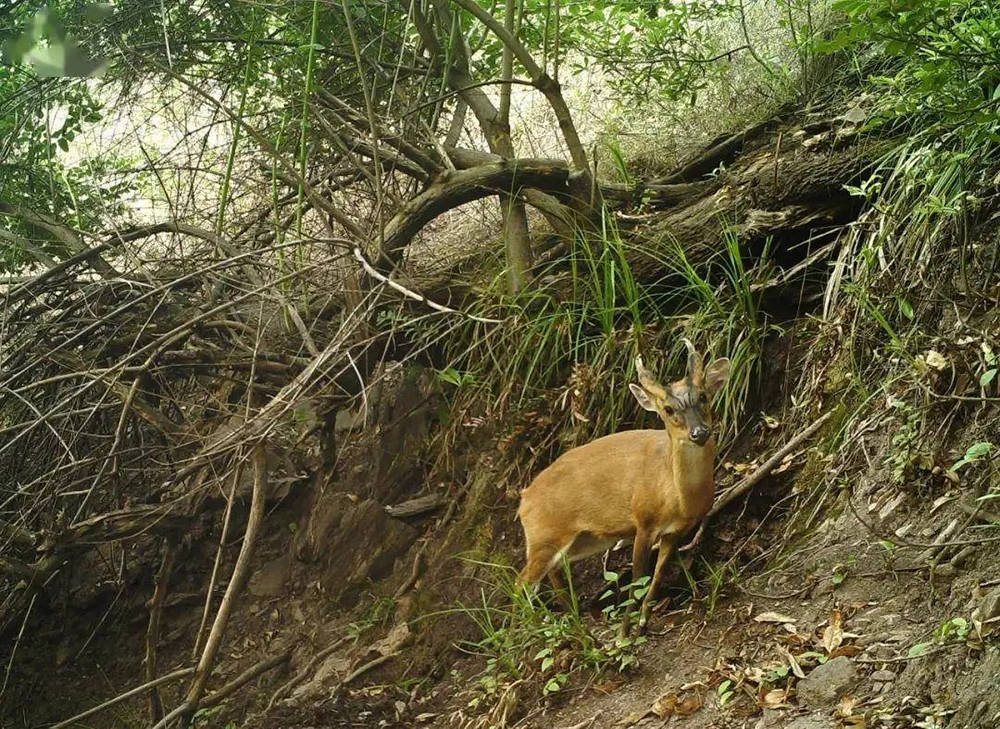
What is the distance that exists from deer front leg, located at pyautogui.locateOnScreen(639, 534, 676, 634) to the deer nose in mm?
555

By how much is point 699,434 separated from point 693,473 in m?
0.29

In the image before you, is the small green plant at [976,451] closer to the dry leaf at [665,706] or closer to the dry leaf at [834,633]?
the dry leaf at [834,633]

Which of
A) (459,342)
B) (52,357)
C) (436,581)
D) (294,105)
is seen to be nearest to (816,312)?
(459,342)

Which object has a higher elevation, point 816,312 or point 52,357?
point 52,357

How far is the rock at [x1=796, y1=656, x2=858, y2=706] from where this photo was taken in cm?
344

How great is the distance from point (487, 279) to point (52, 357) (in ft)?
7.97

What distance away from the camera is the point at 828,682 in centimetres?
350

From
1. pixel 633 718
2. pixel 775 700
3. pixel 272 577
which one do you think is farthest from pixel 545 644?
pixel 272 577

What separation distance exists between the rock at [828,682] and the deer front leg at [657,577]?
1001 millimetres

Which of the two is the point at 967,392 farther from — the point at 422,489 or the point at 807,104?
the point at 422,489

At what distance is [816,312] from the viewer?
5402 mm

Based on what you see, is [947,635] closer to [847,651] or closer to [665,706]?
[847,651]

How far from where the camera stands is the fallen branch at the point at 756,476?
483cm

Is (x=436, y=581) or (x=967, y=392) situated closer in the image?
(x=967, y=392)
